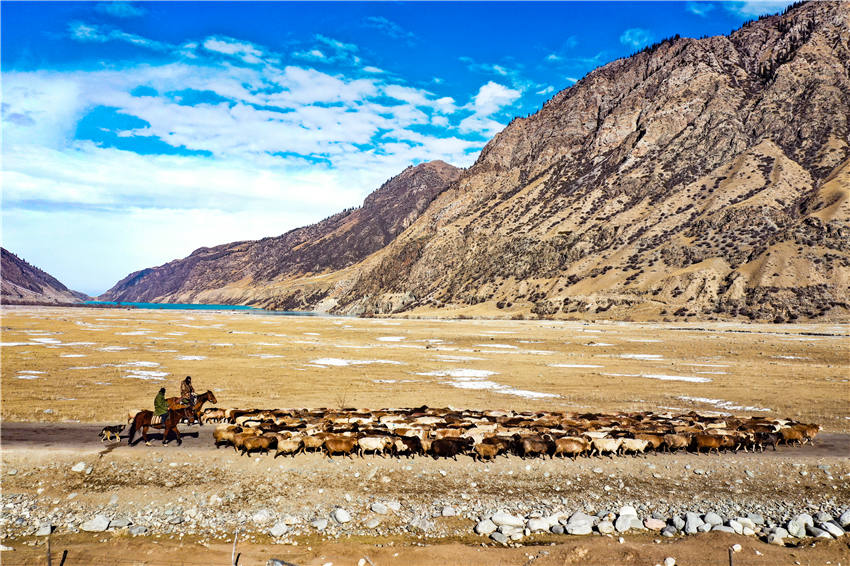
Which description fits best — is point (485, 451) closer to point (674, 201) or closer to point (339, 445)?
point (339, 445)

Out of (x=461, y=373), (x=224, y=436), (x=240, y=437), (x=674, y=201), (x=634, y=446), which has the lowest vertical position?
(x=461, y=373)

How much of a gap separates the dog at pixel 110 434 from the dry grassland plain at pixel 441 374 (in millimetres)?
2692

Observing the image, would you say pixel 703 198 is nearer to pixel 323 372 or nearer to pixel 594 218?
pixel 594 218

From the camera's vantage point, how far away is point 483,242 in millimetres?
154375

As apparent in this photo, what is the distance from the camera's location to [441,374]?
32.6m

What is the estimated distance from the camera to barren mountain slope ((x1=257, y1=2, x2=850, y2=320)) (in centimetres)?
8675

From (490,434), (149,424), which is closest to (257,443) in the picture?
(149,424)

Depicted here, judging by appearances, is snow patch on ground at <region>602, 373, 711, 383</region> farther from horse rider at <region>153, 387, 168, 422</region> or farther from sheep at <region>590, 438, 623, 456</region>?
horse rider at <region>153, 387, 168, 422</region>

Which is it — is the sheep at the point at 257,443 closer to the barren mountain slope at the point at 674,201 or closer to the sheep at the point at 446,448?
the sheep at the point at 446,448

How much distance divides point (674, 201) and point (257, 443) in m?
127

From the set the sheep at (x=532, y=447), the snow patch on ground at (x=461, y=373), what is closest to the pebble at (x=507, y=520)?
the sheep at (x=532, y=447)

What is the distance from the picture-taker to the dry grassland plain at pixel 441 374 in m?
22.4

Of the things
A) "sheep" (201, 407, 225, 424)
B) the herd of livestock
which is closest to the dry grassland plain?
"sheep" (201, 407, 225, 424)

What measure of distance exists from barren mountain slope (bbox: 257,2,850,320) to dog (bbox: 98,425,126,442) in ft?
290
